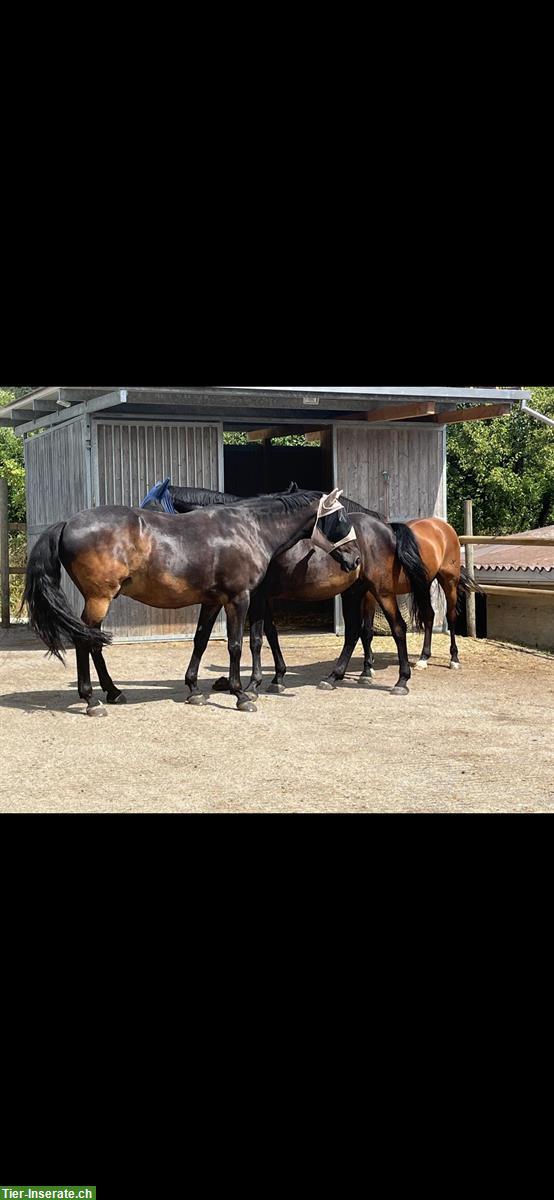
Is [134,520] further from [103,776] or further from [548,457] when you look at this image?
[548,457]

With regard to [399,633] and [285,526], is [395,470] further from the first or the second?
[285,526]

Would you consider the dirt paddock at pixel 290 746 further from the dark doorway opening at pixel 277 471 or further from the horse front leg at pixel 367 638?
the dark doorway opening at pixel 277 471

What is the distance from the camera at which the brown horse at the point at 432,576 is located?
937 cm

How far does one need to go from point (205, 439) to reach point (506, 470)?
10.6m

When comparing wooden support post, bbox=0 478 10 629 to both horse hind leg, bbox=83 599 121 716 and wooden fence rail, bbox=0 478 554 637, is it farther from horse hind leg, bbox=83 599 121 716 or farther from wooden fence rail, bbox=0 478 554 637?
horse hind leg, bbox=83 599 121 716

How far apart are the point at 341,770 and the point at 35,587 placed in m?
2.80

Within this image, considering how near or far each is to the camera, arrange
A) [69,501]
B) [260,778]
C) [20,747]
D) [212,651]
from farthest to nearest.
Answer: [69,501], [212,651], [20,747], [260,778]

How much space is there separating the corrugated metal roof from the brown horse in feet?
8.20

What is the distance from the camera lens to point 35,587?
7.38 metres

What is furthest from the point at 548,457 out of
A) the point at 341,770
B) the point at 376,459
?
the point at 341,770

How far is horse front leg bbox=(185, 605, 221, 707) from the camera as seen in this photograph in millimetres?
7984

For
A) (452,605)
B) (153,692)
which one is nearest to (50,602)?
(153,692)

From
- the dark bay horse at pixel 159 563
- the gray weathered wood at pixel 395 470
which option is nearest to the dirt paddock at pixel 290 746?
the dark bay horse at pixel 159 563

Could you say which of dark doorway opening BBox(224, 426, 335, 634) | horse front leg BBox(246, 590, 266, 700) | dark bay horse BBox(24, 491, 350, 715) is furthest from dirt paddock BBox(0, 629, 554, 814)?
dark doorway opening BBox(224, 426, 335, 634)
